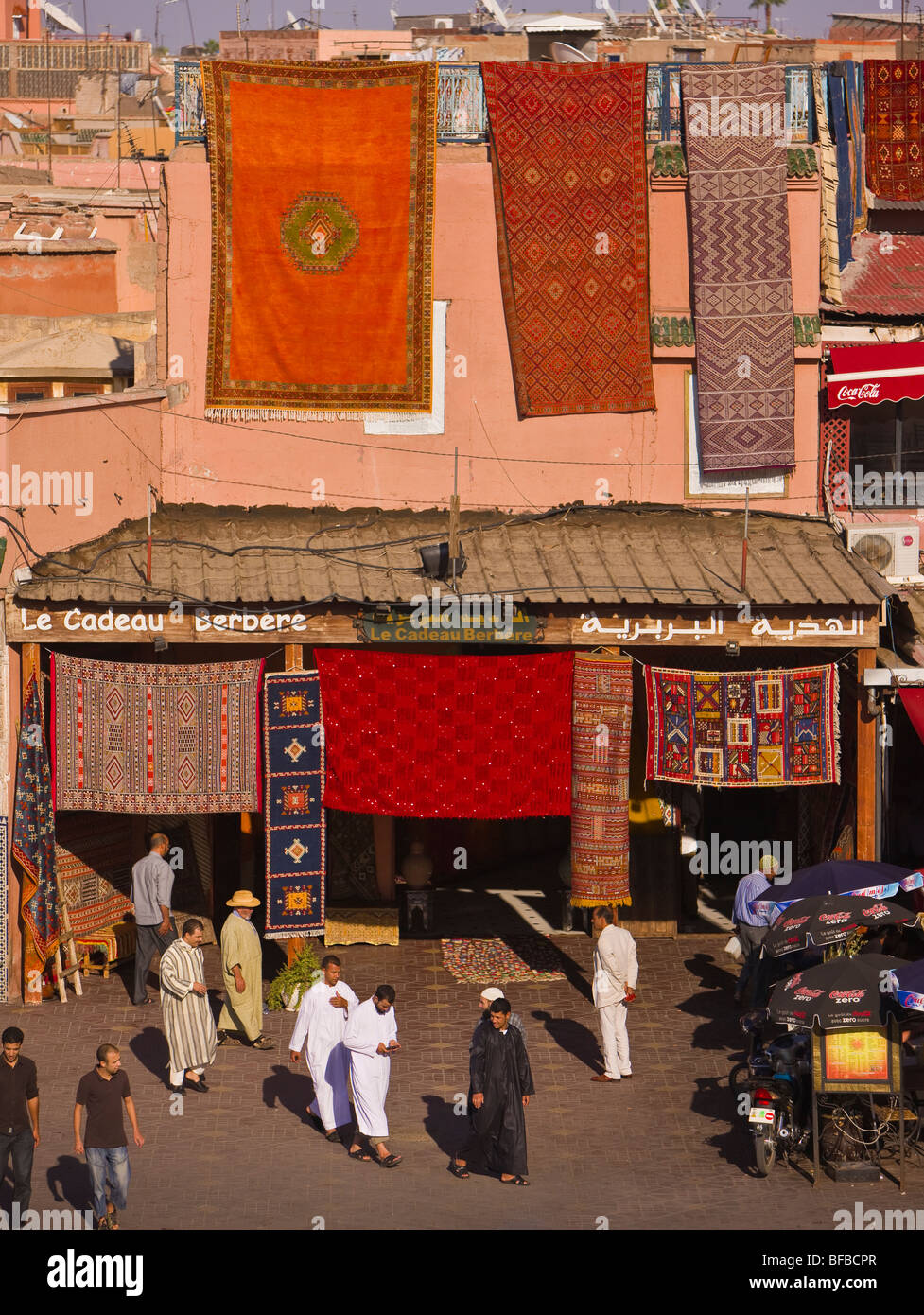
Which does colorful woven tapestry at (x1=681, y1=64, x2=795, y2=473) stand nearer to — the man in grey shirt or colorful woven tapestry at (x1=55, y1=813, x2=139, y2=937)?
the man in grey shirt

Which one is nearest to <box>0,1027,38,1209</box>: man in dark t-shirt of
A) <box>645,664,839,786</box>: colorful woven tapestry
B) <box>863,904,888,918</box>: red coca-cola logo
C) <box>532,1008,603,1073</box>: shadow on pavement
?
<box>532,1008,603,1073</box>: shadow on pavement

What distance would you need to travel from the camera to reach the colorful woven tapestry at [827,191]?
19219 millimetres

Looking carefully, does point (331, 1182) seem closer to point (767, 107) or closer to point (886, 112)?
point (767, 107)

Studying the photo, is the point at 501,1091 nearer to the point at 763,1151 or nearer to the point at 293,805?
the point at 763,1151

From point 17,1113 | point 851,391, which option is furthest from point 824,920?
point 851,391

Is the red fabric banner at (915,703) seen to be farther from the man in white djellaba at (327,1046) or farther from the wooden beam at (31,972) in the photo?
the wooden beam at (31,972)

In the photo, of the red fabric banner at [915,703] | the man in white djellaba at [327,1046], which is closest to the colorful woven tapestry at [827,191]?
the red fabric banner at [915,703]

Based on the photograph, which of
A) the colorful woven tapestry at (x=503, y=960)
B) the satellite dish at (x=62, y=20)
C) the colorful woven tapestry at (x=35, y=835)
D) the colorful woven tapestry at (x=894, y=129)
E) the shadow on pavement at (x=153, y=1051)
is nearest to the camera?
the shadow on pavement at (x=153, y=1051)

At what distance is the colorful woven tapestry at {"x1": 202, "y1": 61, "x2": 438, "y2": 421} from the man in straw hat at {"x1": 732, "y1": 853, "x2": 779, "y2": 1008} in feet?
21.2

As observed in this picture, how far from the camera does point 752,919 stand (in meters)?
16.6

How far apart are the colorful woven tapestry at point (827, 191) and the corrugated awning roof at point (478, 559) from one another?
275cm

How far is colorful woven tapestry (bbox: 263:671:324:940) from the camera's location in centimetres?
1747

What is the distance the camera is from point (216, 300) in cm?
1867

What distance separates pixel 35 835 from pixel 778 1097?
25.3 ft
